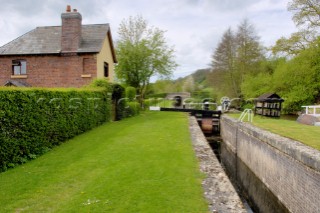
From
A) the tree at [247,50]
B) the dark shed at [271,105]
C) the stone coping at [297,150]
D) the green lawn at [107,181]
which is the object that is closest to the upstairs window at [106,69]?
the dark shed at [271,105]

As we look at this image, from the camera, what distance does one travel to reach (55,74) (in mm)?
18797

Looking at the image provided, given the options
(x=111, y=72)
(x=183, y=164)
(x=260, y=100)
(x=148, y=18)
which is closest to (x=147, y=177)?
(x=183, y=164)

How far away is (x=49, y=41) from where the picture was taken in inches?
760

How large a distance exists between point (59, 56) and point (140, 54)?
7950 mm

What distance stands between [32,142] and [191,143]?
5550 millimetres

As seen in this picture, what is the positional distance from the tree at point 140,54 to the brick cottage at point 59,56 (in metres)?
5.06

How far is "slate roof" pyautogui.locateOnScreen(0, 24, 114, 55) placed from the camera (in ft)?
60.6

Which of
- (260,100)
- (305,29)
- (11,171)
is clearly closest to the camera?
(11,171)

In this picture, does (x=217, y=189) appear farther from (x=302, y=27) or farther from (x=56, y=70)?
(x=302, y=27)

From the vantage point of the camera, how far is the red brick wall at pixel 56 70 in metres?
18.3

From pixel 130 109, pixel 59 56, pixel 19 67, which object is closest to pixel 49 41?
pixel 59 56

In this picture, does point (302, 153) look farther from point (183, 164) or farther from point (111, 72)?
point (111, 72)

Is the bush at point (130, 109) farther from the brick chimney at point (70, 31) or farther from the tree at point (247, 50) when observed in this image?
the tree at point (247, 50)

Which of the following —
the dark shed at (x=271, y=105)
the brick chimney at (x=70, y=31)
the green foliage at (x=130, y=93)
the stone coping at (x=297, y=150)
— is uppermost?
the brick chimney at (x=70, y=31)
